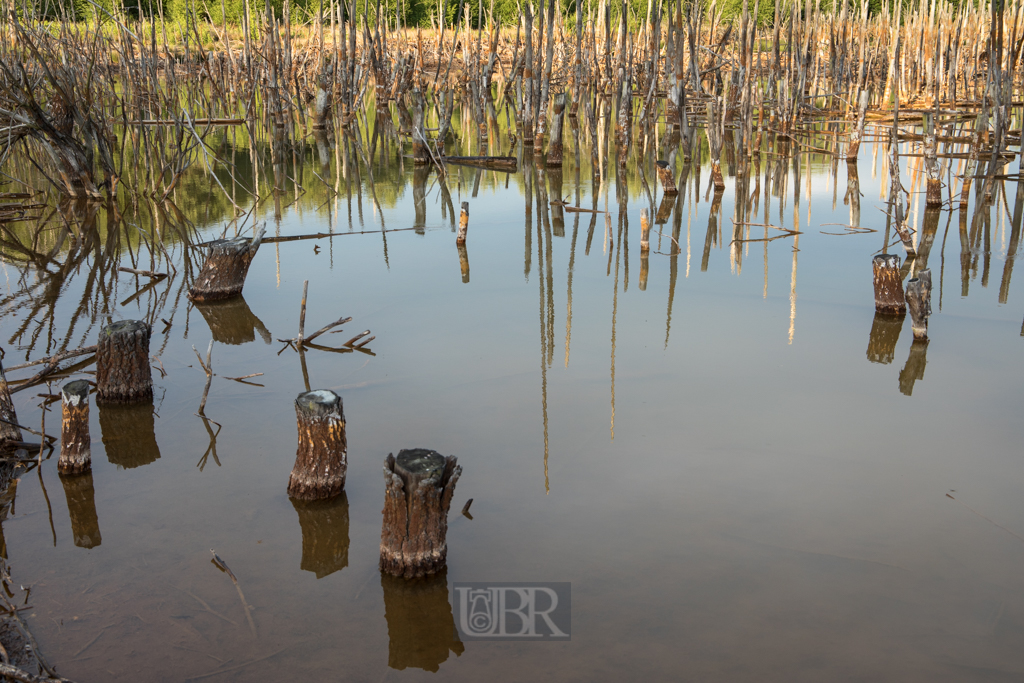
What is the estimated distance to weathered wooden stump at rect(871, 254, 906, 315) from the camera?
190 inches

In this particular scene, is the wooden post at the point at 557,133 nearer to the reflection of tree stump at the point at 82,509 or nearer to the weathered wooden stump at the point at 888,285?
the weathered wooden stump at the point at 888,285

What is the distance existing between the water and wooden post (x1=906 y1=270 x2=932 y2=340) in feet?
0.37

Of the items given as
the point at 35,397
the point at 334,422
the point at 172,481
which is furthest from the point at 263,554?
the point at 35,397

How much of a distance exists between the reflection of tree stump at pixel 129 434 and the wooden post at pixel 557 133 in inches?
312

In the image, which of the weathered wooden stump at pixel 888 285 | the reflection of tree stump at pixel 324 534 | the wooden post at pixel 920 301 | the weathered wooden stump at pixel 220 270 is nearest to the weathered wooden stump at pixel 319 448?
the reflection of tree stump at pixel 324 534

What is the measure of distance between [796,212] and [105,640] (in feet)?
22.6

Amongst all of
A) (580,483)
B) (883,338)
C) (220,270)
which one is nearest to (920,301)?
(883,338)

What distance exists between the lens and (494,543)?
112 inches

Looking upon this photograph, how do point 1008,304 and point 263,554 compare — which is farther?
point 1008,304

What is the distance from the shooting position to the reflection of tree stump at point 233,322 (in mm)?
4832

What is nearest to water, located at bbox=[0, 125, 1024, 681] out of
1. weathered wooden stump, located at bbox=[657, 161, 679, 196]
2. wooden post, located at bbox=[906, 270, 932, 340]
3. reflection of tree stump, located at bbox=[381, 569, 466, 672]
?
reflection of tree stump, located at bbox=[381, 569, 466, 672]

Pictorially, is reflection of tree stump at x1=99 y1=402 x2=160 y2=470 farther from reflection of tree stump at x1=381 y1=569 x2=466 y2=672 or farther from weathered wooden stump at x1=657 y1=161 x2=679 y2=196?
weathered wooden stump at x1=657 y1=161 x2=679 y2=196

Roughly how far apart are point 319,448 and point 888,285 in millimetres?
3560

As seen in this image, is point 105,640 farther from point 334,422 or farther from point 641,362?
point 641,362
